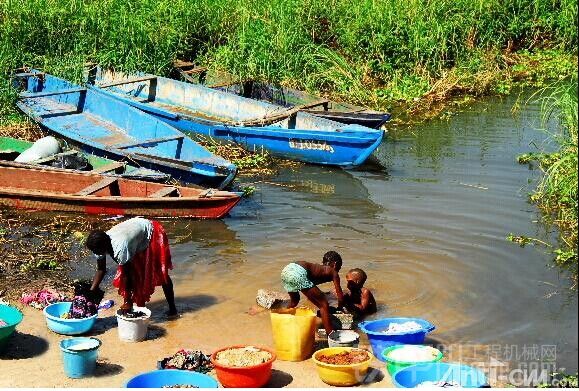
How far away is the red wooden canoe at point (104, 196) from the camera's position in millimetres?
10578

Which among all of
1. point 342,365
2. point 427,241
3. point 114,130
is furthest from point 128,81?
point 342,365

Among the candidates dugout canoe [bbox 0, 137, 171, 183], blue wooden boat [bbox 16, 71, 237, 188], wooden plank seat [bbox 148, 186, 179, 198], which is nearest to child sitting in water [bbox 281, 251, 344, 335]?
wooden plank seat [bbox 148, 186, 179, 198]

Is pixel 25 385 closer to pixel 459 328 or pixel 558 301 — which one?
pixel 459 328

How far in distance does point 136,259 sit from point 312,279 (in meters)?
1.52

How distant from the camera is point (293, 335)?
710 centimetres

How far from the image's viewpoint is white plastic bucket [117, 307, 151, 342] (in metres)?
7.51

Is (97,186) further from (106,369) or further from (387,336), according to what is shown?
(387,336)

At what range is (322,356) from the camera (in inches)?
268

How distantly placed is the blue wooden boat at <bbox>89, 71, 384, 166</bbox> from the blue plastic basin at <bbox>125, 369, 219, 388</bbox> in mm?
6495

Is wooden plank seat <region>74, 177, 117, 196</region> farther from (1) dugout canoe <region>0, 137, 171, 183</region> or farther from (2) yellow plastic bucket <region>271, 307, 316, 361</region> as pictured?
(2) yellow plastic bucket <region>271, 307, 316, 361</region>

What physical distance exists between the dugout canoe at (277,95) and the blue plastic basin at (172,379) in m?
7.34

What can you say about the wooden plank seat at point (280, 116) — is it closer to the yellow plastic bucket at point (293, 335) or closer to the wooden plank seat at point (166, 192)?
the wooden plank seat at point (166, 192)

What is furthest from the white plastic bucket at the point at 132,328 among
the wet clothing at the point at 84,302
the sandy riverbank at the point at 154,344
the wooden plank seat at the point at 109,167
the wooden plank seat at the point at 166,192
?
the wooden plank seat at the point at 109,167

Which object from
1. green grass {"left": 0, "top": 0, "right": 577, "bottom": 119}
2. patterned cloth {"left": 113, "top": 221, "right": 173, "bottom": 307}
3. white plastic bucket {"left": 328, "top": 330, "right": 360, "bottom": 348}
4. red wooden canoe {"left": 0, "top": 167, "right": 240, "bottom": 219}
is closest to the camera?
white plastic bucket {"left": 328, "top": 330, "right": 360, "bottom": 348}
